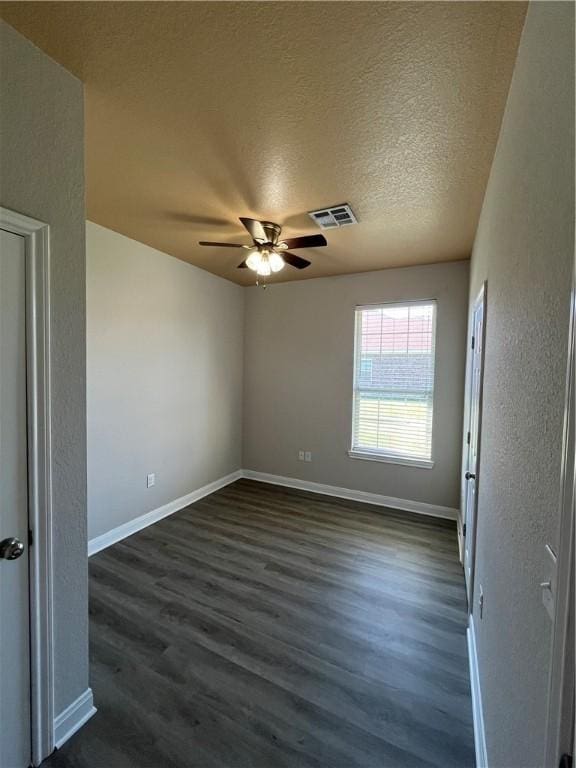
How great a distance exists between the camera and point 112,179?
2141 mm

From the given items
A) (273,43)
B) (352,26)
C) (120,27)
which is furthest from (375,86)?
(120,27)

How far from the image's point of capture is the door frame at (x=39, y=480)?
1256 millimetres

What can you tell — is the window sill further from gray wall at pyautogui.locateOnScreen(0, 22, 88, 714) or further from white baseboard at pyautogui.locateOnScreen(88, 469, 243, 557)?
gray wall at pyautogui.locateOnScreen(0, 22, 88, 714)

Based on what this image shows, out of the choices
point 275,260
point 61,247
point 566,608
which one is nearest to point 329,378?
point 275,260

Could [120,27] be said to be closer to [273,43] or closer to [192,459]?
[273,43]

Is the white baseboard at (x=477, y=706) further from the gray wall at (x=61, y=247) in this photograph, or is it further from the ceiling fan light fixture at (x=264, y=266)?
the ceiling fan light fixture at (x=264, y=266)

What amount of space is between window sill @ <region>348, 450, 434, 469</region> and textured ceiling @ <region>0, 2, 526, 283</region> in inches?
97.4

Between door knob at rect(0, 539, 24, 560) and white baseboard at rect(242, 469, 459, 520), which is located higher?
door knob at rect(0, 539, 24, 560)

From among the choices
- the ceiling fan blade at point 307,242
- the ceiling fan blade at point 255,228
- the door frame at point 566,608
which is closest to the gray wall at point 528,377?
the door frame at point 566,608

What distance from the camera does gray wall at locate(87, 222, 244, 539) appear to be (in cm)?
294

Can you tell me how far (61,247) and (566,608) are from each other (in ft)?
6.06

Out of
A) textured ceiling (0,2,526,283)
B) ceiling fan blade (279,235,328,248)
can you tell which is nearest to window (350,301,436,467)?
textured ceiling (0,2,526,283)

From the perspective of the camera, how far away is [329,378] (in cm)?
432

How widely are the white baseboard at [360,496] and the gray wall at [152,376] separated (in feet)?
1.86
